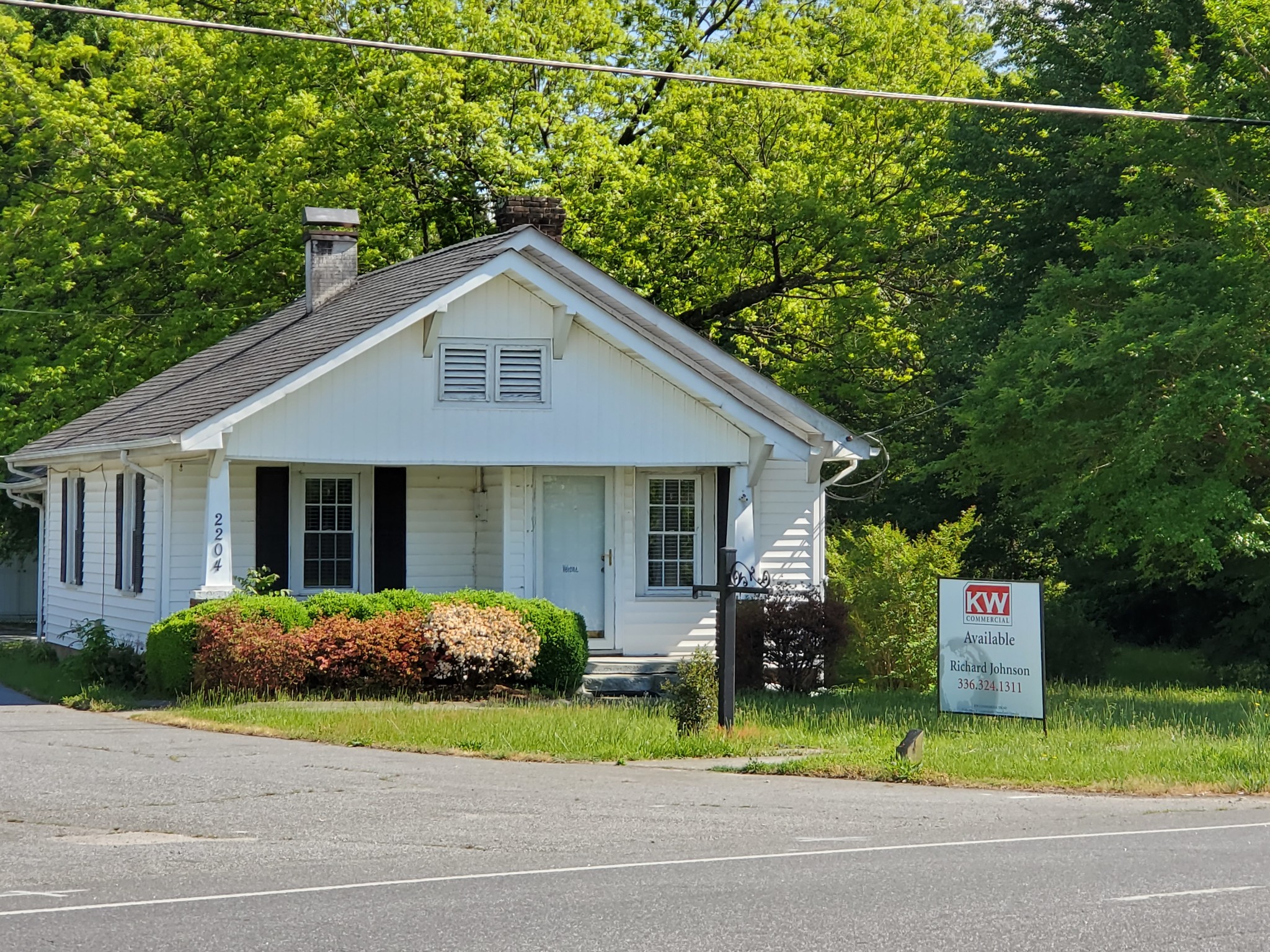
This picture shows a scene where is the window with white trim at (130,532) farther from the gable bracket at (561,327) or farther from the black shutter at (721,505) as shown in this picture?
the black shutter at (721,505)

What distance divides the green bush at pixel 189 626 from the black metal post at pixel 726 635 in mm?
5605

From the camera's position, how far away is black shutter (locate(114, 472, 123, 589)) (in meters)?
23.8

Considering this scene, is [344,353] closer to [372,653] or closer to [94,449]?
[372,653]

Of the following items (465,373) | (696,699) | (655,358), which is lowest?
(696,699)

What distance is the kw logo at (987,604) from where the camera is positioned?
1641 cm

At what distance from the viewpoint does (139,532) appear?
23000 millimetres

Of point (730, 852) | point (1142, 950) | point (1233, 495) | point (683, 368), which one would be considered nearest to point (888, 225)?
point (683, 368)

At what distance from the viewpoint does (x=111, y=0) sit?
3912cm

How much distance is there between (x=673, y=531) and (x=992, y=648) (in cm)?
710

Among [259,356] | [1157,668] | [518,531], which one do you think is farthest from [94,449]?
[1157,668]

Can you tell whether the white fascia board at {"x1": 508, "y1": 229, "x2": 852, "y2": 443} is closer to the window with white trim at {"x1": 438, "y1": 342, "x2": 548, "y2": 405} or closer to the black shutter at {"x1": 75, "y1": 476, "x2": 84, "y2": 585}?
the window with white trim at {"x1": 438, "y1": 342, "x2": 548, "y2": 405}

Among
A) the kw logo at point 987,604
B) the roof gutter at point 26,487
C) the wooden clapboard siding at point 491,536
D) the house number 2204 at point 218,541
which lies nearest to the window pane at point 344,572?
the wooden clapboard siding at point 491,536

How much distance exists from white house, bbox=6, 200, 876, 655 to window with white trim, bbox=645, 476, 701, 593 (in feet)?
0.09

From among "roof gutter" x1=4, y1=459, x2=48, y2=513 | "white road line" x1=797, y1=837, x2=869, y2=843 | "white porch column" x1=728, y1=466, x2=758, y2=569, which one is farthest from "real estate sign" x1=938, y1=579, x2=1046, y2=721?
"roof gutter" x1=4, y1=459, x2=48, y2=513
